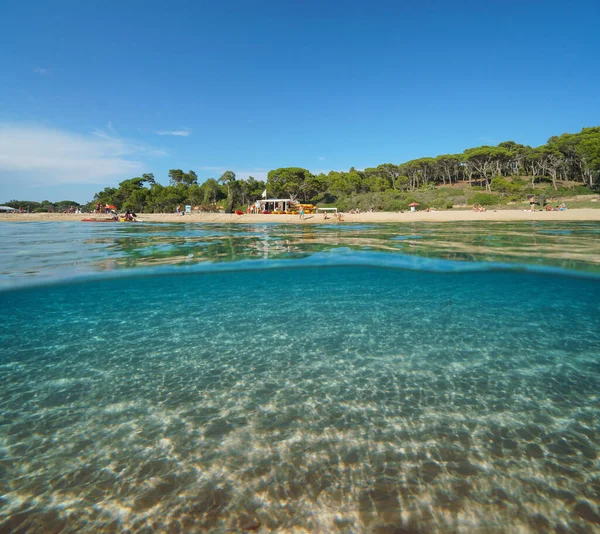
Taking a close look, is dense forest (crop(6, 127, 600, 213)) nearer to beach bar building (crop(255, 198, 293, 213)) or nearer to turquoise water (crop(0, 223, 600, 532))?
beach bar building (crop(255, 198, 293, 213))

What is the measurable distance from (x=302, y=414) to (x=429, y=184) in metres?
96.1

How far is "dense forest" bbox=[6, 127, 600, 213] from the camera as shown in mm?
66375

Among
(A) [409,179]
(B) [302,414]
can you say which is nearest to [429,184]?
(A) [409,179]

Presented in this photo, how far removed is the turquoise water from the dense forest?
58.8 m

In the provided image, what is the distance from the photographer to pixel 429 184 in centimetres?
9012

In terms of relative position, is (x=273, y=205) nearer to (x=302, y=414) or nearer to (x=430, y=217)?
(x=430, y=217)

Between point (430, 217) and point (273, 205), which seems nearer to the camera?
point (430, 217)

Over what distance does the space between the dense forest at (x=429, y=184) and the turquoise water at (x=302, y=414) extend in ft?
193

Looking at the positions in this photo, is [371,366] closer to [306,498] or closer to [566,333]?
[306,498]

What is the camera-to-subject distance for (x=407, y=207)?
6197 cm

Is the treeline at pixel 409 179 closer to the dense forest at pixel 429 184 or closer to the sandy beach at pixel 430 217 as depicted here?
the dense forest at pixel 429 184

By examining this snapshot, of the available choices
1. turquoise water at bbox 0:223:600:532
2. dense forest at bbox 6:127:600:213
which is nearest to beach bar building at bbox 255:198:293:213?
dense forest at bbox 6:127:600:213

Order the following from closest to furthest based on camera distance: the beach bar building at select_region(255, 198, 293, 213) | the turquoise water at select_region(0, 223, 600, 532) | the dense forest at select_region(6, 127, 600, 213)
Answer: the turquoise water at select_region(0, 223, 600, 532) → the beach bar building at select_region(255, 198, 293, 213) → the dense forest at select_region(6, 127, 600, 213)

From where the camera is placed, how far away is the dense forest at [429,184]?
218 ft
